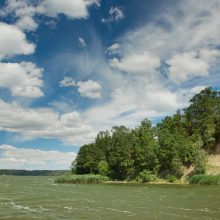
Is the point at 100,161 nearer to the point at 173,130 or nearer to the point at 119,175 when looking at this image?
the point at 119,175

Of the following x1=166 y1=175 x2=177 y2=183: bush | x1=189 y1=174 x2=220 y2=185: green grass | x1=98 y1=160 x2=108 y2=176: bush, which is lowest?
x1=189 y1=174 x2=220 y2=185: green grass

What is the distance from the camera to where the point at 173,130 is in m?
119

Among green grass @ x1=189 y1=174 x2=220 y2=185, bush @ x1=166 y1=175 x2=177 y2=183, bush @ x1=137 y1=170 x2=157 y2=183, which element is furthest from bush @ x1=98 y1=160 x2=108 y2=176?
green grass @ x1=189 y1=174 x2=220 y2=185

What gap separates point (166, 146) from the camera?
108 meters

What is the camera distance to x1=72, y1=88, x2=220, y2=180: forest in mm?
106812

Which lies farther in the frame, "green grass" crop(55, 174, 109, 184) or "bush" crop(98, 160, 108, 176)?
"bush" crop(98, 160, 108, 176)

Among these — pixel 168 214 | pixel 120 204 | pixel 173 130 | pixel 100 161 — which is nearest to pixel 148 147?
pixel 173 130

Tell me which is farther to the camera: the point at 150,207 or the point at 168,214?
the point at 150,207

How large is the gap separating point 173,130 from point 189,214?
84640mm

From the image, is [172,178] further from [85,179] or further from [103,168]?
[103,168]

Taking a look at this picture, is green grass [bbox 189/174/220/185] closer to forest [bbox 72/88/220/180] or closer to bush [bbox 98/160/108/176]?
forest [bbox 72/88/220/180]

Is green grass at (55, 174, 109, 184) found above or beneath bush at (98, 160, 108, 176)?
beneath

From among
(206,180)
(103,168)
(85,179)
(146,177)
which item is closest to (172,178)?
(146,177)

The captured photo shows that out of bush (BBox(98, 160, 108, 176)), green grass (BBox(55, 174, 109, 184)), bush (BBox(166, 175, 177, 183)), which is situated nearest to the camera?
bush (BBox(166, 175, 177, 183))
